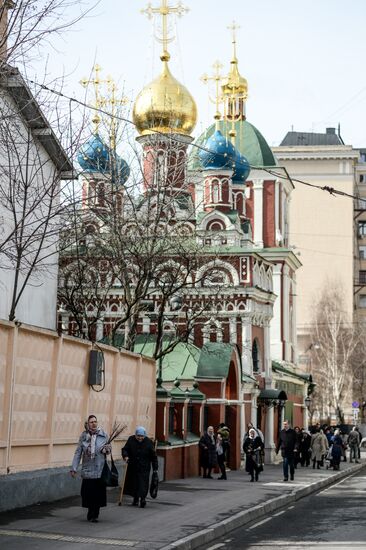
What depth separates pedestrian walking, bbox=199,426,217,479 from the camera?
2778cm

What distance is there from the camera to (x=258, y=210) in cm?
5806

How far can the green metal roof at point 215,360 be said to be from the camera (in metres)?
31.8

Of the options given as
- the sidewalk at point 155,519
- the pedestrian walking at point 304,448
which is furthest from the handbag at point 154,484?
the pedestrian walking at point 304,448

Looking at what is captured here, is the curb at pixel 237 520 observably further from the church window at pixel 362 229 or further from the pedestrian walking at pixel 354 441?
the church window at pixel 362 229

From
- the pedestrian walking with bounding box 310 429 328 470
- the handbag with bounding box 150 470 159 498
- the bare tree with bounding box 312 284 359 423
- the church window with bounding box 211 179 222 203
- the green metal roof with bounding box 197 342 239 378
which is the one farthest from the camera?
the bare tree with bounding box 312 284 359 423

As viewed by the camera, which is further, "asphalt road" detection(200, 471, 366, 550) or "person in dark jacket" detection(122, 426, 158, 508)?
"person in dark jacket" detection(122, 426, 158, 508)

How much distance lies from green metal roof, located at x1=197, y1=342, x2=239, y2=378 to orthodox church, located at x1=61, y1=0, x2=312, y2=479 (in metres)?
0.04

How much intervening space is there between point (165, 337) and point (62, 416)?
2061 centimetres

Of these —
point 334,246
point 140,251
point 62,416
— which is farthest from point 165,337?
point 334,246

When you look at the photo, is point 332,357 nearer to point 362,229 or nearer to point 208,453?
point 362,229

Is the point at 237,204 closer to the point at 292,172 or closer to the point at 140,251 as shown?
the point at 140,251

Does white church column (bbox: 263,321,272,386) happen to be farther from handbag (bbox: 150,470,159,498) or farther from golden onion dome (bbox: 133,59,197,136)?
handbag (bbox: 150,470,159,498)

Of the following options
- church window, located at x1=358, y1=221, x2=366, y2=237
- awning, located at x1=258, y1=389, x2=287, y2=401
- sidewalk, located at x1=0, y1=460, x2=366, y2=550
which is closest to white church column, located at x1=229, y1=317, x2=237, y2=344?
awning, located at x1=258, y1=389, x2=287, y2=401

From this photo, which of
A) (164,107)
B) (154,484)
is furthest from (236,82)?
(154,484)
